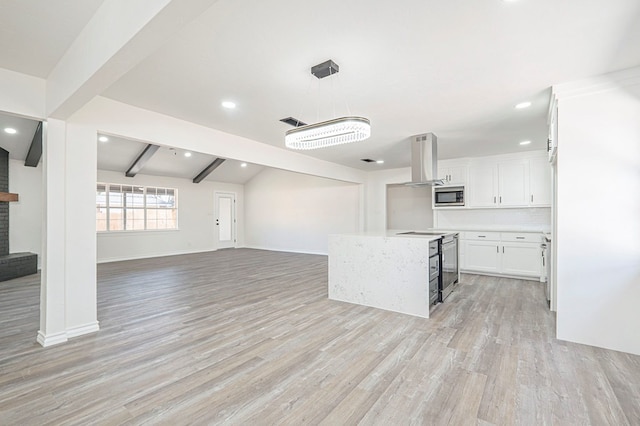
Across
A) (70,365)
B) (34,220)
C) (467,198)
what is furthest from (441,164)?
(34,220)

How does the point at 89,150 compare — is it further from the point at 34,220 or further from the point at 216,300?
the point at 34,220

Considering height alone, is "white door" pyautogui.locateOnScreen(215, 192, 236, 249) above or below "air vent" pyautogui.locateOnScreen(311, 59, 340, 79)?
below

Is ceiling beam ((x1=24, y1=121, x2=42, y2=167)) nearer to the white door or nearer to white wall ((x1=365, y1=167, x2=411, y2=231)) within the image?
the white door

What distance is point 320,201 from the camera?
30.4 ft

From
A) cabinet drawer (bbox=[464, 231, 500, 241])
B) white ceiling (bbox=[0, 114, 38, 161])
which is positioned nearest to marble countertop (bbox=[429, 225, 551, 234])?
cabinet drawer (bbox=[464, 231, 500, 241])

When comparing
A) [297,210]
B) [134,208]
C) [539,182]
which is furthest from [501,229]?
[134,208]

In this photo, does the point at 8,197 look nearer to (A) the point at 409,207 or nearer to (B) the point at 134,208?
(B) the point at 134,208

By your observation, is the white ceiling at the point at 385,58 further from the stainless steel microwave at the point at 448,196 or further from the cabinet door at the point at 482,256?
the cabinet door at the point at 482,256

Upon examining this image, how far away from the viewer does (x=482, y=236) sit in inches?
227

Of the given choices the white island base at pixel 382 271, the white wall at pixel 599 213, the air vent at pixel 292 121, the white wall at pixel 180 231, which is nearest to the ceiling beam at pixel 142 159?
the white wall at pixel 180 231

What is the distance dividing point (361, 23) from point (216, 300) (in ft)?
12.4

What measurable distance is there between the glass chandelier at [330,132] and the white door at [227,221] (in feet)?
26.9

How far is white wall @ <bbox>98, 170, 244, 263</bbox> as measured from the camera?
7.83 metres

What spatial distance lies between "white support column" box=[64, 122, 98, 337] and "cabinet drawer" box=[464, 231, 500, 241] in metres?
6.10
